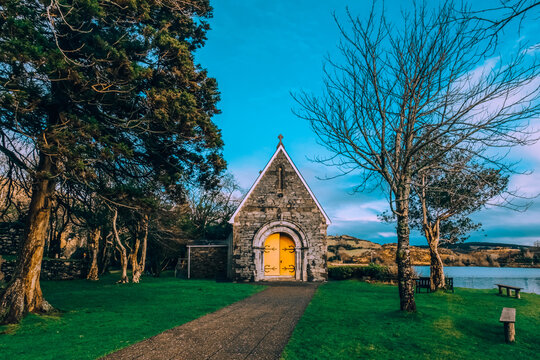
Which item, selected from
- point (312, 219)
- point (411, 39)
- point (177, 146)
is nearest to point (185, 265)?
point (312, 219)

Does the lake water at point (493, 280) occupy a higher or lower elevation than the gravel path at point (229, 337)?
lower

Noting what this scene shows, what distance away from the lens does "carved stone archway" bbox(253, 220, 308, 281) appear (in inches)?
763

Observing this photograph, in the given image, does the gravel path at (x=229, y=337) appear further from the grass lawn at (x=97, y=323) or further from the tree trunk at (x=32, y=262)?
the tree trunk at (x=32, y=262)

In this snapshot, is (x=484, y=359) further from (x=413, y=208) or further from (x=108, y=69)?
(x=413, y=208)

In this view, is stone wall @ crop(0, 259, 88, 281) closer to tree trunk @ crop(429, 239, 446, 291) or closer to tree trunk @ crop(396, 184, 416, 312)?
tree trunk @ crop(396, 184, 416, 312)

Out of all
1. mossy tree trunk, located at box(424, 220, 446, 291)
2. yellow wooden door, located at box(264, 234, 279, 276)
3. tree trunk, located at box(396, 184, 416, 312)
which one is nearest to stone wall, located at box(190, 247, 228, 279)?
yellow wooden door, located at box(264, 234, 279, 276)

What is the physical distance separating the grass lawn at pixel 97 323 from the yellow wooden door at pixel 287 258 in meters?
7.00

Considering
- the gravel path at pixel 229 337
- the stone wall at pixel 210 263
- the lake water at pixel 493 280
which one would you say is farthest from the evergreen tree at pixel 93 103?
the lake water at pixel 493 280

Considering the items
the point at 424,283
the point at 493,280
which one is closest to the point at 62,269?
the point at 424,283

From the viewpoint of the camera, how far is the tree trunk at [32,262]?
8.19 metres

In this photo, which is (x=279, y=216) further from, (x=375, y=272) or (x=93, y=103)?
(x=93, y=103)

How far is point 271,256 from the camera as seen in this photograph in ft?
65.9

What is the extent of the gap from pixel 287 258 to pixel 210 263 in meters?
6.89

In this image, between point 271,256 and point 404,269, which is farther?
point 271,256
